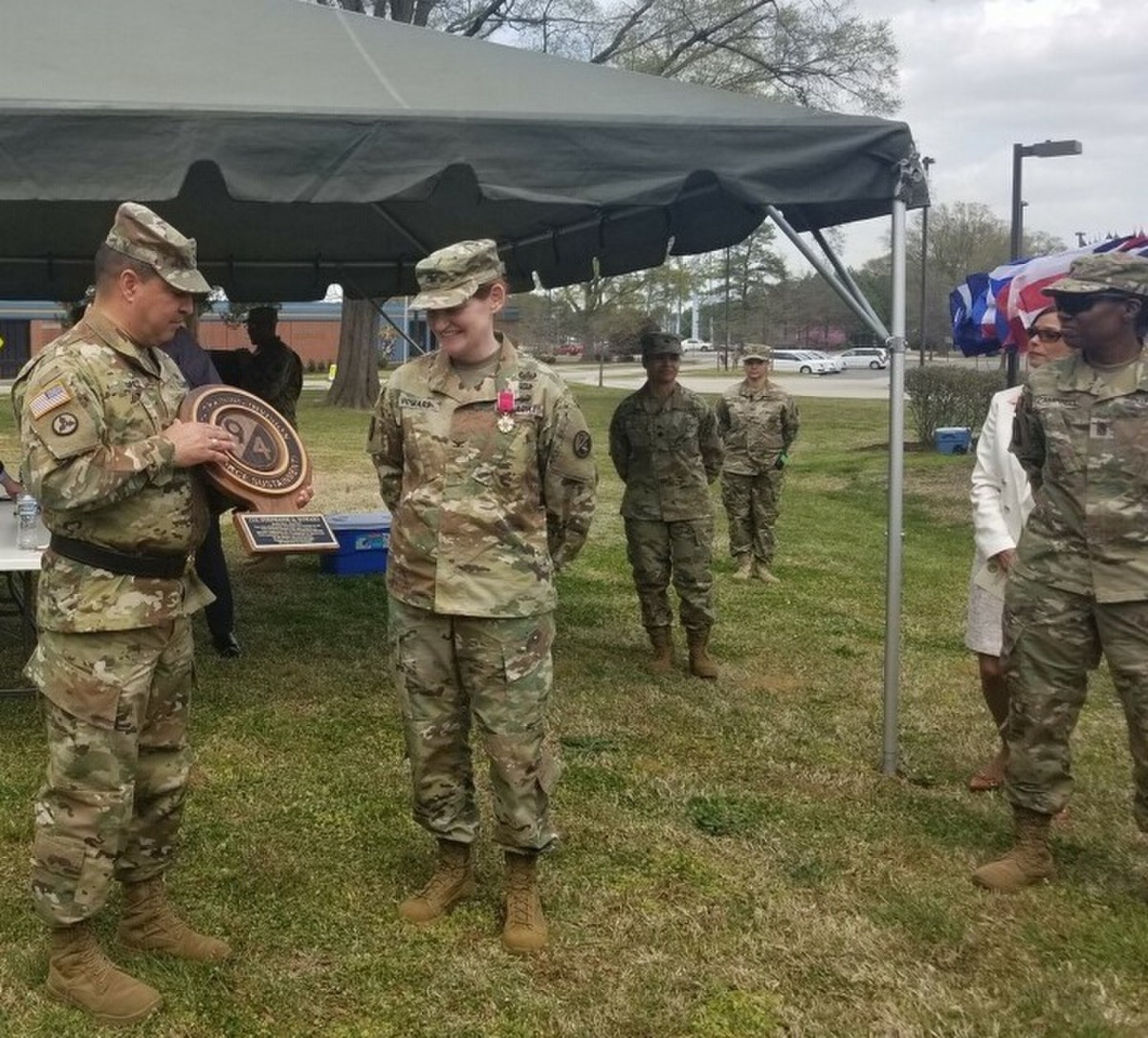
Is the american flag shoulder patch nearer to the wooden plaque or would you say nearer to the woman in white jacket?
the wooden plaque

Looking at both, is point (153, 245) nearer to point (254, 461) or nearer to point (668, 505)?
point (254, 461)

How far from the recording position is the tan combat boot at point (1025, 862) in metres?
3.64

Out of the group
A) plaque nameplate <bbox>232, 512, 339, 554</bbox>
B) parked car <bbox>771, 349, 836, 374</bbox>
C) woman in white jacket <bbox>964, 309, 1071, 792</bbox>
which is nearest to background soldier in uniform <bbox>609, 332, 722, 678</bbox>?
woman in white jacket <bbox>964, 309, 1071, 792</bbox>

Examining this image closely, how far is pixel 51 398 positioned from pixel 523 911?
6.00 ft

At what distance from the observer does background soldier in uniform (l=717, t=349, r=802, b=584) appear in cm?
893

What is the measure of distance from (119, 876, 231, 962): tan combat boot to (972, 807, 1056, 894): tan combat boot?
228 centimetres

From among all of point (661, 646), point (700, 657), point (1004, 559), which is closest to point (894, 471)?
point (1004, 559)

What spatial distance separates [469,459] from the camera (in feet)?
10.5

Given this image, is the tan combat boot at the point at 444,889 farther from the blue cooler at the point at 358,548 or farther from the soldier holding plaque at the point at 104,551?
the blue cooler at the point at 358,548

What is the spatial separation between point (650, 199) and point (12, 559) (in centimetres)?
273

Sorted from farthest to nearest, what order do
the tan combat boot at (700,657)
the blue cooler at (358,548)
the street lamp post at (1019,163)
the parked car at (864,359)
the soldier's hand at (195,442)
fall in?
the parked car at (864,359), the street lamp post at (1019,163), the blue cooler at (358,548), the tan combat boot at (700,657), the soldier's hand at (195,442)

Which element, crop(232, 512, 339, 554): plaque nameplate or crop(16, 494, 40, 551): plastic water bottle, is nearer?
crop(232, 512, 339, 554): plaque nameplate

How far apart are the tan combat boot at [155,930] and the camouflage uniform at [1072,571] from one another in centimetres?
244

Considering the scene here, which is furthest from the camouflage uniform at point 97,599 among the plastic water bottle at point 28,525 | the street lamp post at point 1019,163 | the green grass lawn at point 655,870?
the street lamp post at point 1019,163
